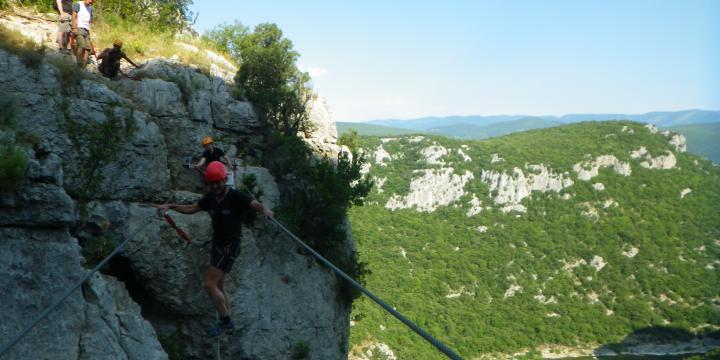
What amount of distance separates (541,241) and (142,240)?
322ft

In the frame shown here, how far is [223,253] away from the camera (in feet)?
25.4

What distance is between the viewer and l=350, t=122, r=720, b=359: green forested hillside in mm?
83625

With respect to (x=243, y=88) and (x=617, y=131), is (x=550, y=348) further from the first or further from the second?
(x=243, y=88)

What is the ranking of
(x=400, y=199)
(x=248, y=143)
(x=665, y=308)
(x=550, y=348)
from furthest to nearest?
(x=400, y=199) < (x=665, y=308) < (x=550, y=348) < (x=248, y=143)

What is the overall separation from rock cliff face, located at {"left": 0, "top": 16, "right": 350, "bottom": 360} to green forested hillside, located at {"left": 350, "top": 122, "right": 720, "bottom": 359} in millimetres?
51816

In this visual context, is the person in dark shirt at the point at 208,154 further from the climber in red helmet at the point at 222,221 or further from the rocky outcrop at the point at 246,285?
the climber in red helmet at the point at 222,221

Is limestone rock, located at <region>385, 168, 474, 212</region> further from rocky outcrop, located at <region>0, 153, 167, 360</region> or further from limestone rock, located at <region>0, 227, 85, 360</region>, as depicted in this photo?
limestone rock, located at <region>0, 227, 85, 360</region>

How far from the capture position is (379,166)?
123062 millimetres

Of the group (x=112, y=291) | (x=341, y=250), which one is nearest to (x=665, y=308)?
(x=341, y=250)

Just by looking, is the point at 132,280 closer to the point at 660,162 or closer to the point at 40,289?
the point at 40,289

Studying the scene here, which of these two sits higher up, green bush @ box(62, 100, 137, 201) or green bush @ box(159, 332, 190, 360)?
green bush @ box(62, 100, 137, 201)

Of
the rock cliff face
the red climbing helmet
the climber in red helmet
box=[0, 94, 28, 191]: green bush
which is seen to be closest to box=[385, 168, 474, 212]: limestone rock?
the rock cliff face

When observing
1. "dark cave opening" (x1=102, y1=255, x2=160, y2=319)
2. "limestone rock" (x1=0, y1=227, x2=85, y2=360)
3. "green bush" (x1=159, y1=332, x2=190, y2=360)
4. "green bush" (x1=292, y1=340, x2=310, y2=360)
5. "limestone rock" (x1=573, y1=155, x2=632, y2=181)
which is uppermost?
"limestone rock" (x1=0, y1=227, x2=85, y2=360)

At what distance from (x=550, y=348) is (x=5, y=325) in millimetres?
88251
